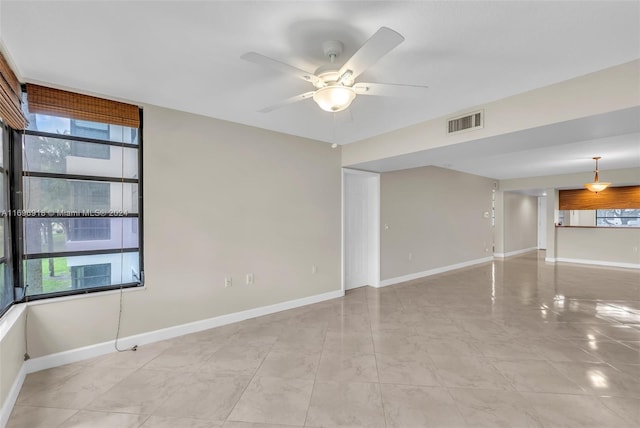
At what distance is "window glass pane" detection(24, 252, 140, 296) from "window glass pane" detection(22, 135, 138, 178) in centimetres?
87

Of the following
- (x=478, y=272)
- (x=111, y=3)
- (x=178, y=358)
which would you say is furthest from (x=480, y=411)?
(x=478, y=272)

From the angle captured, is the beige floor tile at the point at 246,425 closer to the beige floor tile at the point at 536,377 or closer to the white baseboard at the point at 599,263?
the beige floor tile at the point at 536,377

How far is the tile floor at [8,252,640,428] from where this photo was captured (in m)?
1.99

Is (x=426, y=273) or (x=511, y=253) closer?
(x=426, y=273)

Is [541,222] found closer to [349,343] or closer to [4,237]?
[349,343]

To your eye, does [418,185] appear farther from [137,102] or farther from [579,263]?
[579,263]

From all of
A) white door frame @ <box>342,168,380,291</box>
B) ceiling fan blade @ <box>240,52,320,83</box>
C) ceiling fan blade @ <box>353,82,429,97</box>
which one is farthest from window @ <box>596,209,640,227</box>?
ceiling fan blade @ <box>240,52,320,83</box>

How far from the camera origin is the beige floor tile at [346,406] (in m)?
1.93

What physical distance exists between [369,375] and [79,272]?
9.88 ft

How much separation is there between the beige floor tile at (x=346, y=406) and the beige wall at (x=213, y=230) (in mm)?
1896

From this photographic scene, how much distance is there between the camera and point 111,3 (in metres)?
1.63

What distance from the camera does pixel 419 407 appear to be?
2.08m

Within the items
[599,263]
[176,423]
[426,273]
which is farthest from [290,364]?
[599,263]

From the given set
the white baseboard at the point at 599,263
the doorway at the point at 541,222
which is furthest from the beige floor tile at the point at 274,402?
the doorway at the point at 541,222
